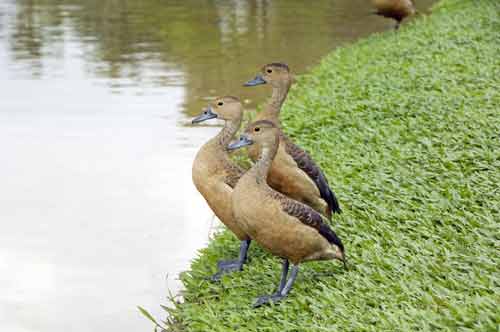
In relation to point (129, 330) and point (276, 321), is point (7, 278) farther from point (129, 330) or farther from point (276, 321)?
point (276, 321)

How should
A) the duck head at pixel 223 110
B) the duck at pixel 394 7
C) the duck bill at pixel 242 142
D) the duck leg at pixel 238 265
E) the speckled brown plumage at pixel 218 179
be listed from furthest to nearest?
the duck at pixel 394 7, the duck head at pixel 223 110, the duck leg at pixel 238 265, the speckled brown plumage at pixel 218 179, the duck bill at pixel 242 142

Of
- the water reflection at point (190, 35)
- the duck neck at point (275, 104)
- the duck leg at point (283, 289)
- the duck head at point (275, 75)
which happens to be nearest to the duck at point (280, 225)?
the duck leg at point (283, 289)

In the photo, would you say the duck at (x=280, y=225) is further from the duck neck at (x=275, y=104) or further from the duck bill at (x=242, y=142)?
the duck neck at (x=275, y=104)

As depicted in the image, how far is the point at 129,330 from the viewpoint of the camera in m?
5.14

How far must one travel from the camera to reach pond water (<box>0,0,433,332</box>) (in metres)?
5.70

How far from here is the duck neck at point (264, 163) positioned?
4633mm

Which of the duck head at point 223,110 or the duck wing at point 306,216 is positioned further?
the duck head at point 223,110

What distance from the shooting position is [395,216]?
5.65 m

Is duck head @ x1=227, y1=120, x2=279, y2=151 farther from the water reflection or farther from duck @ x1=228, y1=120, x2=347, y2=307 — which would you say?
the water reflection

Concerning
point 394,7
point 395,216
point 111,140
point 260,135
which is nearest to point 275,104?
point 395,216

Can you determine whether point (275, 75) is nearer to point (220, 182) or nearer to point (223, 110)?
point (223, 110)

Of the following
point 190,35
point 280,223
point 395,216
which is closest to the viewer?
point 280,223

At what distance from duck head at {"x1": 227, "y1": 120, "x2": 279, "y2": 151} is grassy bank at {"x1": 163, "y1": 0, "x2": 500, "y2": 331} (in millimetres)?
758

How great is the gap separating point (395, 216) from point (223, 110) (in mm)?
1198
